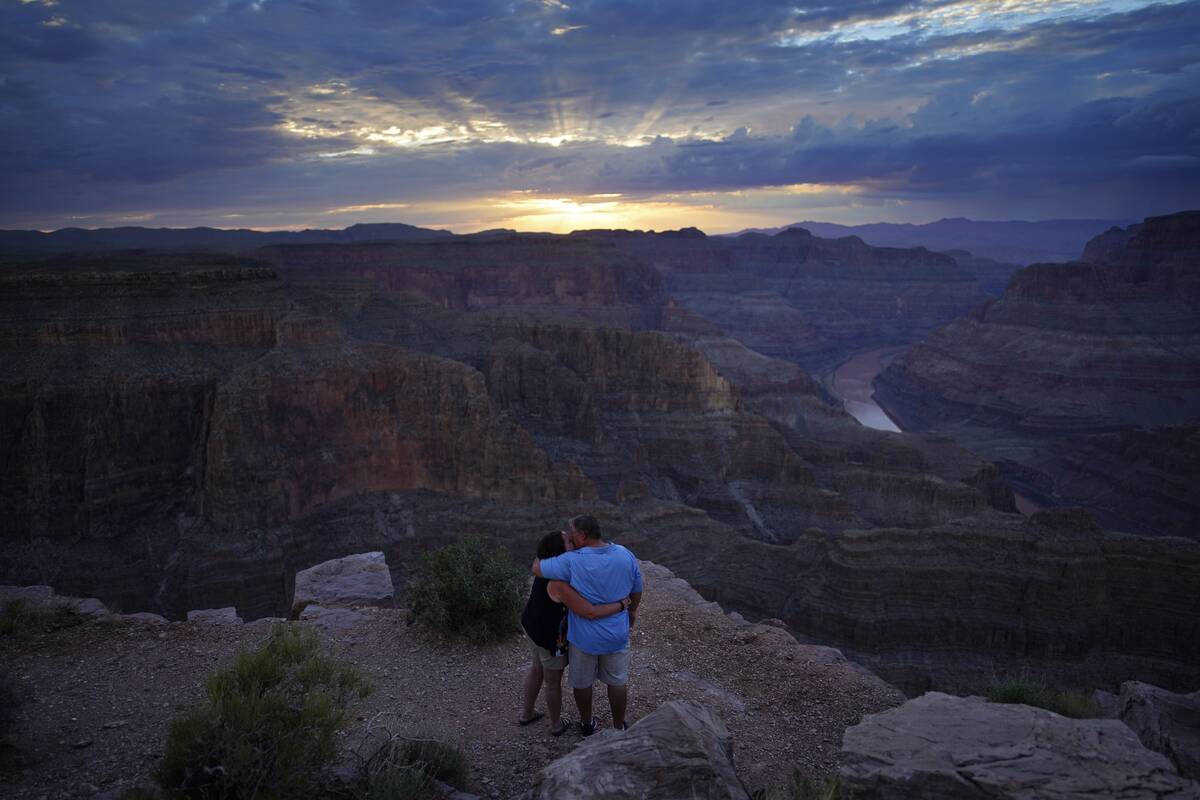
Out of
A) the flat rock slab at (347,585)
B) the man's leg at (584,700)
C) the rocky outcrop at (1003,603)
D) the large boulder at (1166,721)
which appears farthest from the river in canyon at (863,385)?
the man's leg at (584,700)

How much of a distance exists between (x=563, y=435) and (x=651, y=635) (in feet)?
101

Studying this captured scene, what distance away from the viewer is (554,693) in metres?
7.59

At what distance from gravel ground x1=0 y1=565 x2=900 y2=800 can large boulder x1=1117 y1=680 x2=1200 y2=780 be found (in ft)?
9.88

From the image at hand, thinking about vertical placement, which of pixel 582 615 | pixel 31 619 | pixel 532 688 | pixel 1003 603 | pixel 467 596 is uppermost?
pixel 582 615

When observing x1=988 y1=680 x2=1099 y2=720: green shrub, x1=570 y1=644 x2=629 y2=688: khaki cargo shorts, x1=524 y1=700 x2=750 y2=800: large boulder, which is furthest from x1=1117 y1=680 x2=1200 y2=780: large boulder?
x1=570 y1=644 x2=629 y2=688: khaki cargo shorts

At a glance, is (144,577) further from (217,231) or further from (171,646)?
(217,231)

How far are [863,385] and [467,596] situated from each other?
100m

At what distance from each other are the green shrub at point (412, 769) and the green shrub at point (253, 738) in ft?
1.34

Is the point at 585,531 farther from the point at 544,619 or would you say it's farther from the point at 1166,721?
the point at 1166,721

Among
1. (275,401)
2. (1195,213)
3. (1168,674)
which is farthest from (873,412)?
(275,401)

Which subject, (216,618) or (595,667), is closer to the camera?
(595,667)

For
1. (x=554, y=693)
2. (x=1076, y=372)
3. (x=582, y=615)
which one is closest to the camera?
(x=582, y=615)

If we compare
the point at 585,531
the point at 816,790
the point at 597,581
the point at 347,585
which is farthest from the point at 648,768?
the point at 347,585

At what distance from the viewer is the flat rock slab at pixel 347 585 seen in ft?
41.7
